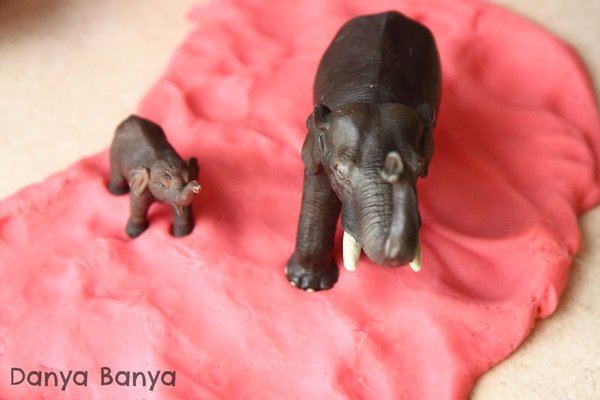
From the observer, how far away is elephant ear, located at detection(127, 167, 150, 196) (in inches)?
55.4

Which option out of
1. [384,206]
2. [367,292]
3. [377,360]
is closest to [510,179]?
[367,292]

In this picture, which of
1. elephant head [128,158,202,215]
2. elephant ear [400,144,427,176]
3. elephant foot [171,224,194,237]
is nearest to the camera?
elephant ear [400,144,427,176]

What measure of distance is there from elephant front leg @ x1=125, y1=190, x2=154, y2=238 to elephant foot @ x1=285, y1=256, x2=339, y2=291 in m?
0.34

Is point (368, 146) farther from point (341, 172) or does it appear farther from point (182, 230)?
point (182, 230)

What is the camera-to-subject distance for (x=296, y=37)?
2.01 m

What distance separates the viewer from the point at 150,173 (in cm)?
141

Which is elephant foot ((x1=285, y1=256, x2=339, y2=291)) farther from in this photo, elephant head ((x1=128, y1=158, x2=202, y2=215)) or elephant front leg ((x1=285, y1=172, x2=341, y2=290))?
elephant head ((x1=128, y1=158, x2=202, y2=215))

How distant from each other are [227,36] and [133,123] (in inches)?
24.4

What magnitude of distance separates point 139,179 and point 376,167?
1.82 feet

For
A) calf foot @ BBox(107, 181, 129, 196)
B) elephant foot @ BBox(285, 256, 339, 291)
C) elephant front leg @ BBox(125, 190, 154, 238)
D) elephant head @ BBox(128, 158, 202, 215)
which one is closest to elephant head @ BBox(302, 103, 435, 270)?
elephant foot @ BBox(285, 256, 339, 291)

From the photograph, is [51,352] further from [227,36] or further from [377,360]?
[227,36]

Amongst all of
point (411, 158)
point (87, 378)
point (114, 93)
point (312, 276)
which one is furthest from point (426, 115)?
point (114, 93)

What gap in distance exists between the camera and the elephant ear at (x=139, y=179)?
1.41 metres

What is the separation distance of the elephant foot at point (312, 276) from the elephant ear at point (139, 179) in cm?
35
